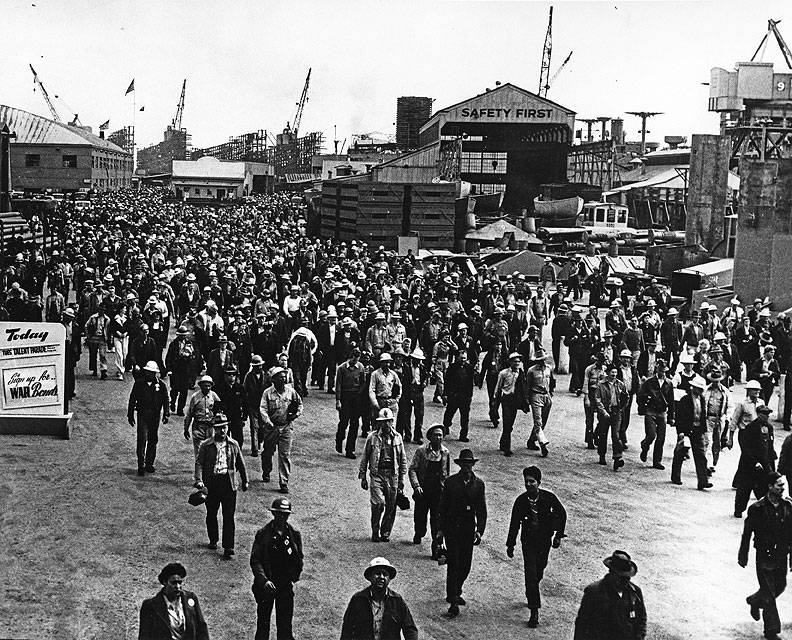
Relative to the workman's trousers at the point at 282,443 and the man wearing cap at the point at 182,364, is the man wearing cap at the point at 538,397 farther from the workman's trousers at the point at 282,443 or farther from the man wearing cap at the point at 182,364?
the man wearing cap at the point at 182,364

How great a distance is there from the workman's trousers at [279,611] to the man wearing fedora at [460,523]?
1477 millimetres

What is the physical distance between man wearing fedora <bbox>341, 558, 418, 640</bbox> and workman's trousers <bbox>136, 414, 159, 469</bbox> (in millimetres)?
6316

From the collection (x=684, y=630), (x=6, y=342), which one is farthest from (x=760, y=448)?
(x=6, y=342)

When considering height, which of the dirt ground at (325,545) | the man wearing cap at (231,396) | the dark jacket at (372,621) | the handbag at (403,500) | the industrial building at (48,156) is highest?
the industrial building at (48,156)

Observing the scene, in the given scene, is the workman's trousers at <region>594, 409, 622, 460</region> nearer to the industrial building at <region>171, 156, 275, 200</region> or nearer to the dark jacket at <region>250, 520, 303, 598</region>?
the dark jacket at <region>250, 520, 303, 598</region>

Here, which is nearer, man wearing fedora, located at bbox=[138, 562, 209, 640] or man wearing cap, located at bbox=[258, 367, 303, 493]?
man wearing fedora, located at bbox=[138, 562, 209, 640]

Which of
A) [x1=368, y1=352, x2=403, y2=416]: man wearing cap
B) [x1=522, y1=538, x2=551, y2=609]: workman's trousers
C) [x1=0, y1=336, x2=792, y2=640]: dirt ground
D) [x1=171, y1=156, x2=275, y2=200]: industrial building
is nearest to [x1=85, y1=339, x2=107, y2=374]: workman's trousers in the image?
[x1=0, y1=336, x2=792, y2=640]: dirt ground

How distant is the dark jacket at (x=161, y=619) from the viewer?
6066mm

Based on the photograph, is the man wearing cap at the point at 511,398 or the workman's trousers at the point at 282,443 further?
the man wearing cap at the point at 511,398

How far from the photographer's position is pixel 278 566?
744cm

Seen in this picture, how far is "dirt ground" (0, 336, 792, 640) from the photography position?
319 inches

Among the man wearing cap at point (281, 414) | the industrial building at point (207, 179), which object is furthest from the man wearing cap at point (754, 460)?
the industrial building at point (207, 179)

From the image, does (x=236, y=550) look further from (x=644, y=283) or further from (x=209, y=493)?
(x=644, y=283)

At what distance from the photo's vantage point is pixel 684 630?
318 inches
